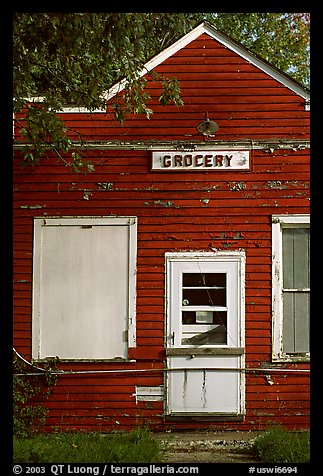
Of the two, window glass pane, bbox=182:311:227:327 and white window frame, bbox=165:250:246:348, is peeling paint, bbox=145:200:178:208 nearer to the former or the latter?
white window frame, bbox=165:250:246:348

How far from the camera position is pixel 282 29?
23328 millimetres

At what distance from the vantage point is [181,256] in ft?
35.0

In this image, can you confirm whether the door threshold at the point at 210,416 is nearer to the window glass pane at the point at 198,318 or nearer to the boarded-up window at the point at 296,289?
the boarded-up window at the point at 296,289

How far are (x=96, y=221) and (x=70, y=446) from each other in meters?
3.17

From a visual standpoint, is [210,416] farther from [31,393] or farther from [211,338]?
[31,393]

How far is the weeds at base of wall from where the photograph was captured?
10.4 m

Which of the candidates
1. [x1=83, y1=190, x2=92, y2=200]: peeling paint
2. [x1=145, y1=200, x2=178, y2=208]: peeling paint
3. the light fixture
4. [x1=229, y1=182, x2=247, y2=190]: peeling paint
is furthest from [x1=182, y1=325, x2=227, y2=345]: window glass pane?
the light fixture

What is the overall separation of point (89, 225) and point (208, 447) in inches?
125

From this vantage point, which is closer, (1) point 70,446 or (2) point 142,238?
(1) point 70,446

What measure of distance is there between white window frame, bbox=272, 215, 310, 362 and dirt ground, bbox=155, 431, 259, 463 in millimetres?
1069

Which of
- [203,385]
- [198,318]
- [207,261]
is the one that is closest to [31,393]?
[203,385]
